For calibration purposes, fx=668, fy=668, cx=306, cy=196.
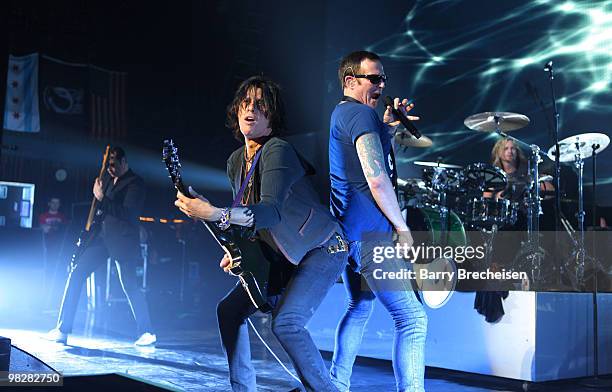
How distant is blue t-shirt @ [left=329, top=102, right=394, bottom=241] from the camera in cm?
297

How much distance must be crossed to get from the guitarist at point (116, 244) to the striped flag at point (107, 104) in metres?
8.14

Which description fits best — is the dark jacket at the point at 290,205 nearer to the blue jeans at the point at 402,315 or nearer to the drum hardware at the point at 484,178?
the blue jeans at the point at 402,315

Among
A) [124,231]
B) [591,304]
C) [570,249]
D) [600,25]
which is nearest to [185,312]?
[124,231]

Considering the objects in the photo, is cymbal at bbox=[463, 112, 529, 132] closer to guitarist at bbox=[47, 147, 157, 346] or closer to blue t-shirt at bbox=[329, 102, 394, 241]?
guitarist at bbox=[47, 147, 157, 346]

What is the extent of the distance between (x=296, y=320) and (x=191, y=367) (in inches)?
94.9

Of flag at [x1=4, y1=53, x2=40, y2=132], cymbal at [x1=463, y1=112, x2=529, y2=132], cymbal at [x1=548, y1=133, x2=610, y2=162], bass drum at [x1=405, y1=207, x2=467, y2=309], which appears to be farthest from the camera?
flag at [x1=4, y1=53, x2=40, y2=132]

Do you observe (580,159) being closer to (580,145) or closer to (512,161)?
(580,145)

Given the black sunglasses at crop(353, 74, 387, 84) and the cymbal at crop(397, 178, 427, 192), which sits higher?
the cymbal at crop(397, 178, 427, 192)

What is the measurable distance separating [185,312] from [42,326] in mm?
2325

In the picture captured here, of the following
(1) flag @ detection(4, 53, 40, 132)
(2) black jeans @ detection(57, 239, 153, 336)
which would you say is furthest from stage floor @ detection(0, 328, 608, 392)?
(1) flag @ detection(4, 53, 40, 132)

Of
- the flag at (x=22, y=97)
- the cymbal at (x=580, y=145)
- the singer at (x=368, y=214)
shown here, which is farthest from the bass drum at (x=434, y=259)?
the flag at (x=22, y=97)

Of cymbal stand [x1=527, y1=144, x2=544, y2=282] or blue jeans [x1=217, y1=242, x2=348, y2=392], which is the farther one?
cymbal stand [x1=527, y1=144, x2=544, y2=282]

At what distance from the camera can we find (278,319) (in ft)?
8.36

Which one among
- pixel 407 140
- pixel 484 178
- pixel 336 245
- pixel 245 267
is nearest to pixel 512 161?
pixel 484 178
